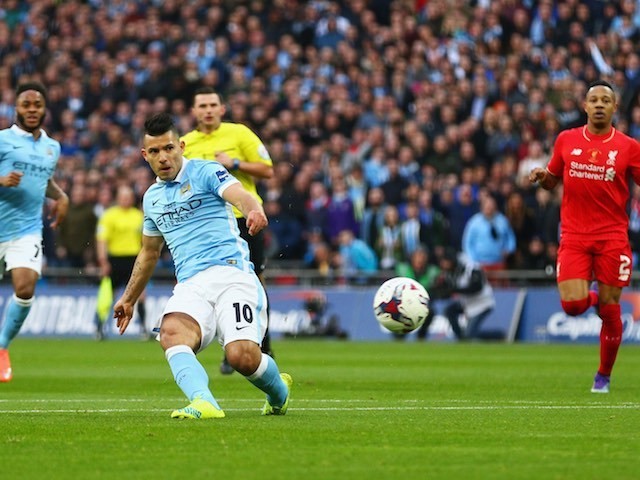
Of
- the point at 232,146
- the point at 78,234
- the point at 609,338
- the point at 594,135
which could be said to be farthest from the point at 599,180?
the point at 78,234

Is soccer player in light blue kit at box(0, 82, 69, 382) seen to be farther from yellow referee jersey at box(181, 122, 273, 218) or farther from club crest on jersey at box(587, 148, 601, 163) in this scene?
club crest on jersey at box(587, 148, 601, 163)

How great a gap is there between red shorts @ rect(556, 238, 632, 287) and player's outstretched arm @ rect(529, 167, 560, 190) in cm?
55

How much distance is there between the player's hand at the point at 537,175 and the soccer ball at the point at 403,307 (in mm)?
1610

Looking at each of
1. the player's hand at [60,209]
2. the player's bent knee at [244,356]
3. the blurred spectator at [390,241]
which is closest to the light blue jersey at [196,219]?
the player's bent knee at [244,356]

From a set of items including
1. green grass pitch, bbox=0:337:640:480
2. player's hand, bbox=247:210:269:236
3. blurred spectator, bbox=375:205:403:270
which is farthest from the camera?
blurred spectator, bbox=375:205:403:270

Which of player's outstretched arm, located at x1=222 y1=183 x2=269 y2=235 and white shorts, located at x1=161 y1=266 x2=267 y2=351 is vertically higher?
player's outstretched arm, located at x1=222 y1=183 x2=269 y2=235

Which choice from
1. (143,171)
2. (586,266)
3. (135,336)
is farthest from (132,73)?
(586,266)

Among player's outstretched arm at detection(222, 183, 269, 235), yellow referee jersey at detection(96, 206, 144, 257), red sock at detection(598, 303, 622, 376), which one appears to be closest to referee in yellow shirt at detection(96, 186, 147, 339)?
yellow referee jersey at detection(96, 206, 144, 257)

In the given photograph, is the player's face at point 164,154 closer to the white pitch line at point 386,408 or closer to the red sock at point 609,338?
the white pitch line at point 386,408

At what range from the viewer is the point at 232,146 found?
46.2 feet

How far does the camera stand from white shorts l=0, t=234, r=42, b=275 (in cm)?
1440

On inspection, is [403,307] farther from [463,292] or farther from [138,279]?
[463,292]

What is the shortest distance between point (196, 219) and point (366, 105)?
61.0 feet

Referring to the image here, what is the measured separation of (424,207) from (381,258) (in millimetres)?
1284
